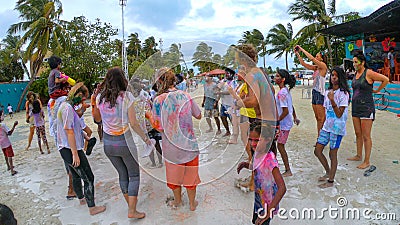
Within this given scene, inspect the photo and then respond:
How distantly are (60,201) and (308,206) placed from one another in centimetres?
296

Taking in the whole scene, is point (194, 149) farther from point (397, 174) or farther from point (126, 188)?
point (397, 174)

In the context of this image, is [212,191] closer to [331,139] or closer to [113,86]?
[331,139]

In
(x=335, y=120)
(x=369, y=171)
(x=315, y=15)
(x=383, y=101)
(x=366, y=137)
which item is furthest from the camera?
(x=315, y=15)

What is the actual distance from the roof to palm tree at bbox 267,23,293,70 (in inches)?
867

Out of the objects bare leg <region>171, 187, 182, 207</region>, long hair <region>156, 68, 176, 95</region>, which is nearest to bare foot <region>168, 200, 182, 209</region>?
bare leg <region>171, 187, 182, 207</region>

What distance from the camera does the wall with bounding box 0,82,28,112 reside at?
1817cm

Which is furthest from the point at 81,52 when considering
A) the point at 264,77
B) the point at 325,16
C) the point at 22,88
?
the point at 264,77

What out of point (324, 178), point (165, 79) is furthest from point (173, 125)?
point (324, 178)

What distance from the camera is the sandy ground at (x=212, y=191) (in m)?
3.13

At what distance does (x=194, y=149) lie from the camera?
3207 mm

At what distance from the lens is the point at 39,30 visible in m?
19.4

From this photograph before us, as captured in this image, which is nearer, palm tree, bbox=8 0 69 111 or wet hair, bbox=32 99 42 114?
wet hair, bbox=32 99 42 114

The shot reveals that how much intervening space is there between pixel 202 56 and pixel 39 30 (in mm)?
20132

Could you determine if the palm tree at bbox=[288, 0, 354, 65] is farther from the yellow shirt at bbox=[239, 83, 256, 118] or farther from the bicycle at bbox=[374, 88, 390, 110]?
the yellow shirt at bbox=[239, 83, 256, 118]
